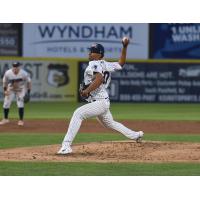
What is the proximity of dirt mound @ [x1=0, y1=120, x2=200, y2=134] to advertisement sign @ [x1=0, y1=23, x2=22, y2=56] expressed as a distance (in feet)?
A: 37.8

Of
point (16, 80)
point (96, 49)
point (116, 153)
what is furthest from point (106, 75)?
point (16, 80)

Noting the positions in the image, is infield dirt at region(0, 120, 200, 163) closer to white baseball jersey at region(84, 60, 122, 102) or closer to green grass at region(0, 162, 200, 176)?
green grass at region(0, 162, 200, 176)

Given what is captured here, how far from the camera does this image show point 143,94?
29062 millimetres

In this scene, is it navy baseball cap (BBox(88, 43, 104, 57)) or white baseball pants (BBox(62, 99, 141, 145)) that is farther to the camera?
navy baseball cap (BBox(88, 43, 104, 57))

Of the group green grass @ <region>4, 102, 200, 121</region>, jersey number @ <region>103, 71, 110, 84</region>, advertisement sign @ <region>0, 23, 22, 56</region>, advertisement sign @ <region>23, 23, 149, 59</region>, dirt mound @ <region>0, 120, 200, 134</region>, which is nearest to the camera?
jersey number @ <region>103, 71, 110, 84</region>

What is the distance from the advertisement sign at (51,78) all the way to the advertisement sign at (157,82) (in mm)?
1817

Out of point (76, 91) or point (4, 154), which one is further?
point (76, 91)

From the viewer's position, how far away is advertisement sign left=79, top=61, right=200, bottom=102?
28.8 m

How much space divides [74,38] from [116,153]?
20.2 metres

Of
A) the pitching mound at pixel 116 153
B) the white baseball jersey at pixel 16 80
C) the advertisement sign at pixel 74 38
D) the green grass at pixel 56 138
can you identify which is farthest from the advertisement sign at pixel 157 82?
the pitching mound at pixel 116 153

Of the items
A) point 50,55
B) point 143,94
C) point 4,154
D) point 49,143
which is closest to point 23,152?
point 4,154

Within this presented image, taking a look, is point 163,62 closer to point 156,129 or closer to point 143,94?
point 143,94

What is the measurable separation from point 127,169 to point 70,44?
22230 mm

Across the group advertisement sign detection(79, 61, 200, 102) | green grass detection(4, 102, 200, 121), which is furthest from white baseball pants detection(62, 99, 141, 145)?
advertisement sign detection(79, 61, 200, 102)
